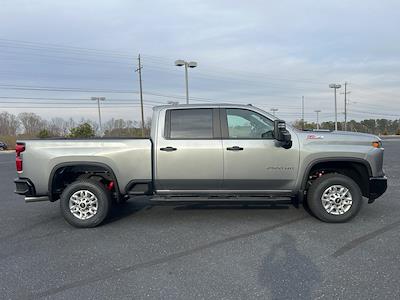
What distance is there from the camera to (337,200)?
17.6 ft

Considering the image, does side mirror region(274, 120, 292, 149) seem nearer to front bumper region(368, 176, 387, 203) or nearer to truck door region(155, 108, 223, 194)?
truck door region(155, 108, 223, 194)

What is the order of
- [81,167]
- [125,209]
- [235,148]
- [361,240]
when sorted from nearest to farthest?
[361,240] → [235,148] → [81,167] → [125,209]

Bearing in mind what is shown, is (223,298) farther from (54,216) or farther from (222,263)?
(54,216)

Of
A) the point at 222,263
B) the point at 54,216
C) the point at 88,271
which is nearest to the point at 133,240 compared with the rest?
the point at 88,271

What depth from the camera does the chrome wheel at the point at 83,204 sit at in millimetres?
5406

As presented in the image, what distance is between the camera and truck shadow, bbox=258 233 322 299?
3225 mm

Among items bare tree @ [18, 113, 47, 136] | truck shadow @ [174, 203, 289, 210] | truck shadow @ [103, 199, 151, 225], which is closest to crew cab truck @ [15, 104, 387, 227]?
truck shadow @ [103, 199, 151, 225]

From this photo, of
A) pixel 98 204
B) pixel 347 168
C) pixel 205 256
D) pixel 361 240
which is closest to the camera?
pixel 205 256

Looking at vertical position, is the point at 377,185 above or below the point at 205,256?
above

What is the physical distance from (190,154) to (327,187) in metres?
2.29

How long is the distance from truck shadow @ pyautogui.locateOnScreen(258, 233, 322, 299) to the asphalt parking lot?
0.01 metres

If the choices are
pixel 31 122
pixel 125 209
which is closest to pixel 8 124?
pixel 31 122

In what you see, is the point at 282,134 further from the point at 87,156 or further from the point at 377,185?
the point at 87,156

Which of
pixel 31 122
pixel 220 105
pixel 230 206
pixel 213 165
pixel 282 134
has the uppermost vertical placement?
pixel 31 122
